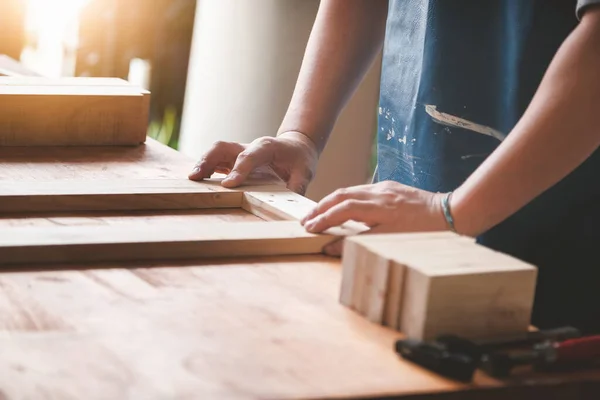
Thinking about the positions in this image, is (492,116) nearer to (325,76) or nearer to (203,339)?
(325,76)

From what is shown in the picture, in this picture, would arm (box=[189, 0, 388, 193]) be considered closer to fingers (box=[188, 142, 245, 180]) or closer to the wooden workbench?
fingers (box=[188, 142, 245, 180])

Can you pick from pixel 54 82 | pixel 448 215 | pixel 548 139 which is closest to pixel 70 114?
pixel 54 82

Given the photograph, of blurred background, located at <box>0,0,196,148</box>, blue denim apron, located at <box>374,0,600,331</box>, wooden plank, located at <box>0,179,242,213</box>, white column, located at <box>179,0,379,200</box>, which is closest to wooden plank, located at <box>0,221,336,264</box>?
wooden plank, located at <box>0,179,242,213</box>

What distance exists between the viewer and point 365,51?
2203 millimetres

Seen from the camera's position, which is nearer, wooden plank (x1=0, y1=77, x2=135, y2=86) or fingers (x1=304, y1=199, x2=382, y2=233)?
fingers (x1=304, y1=199, x2=382, y2=233)

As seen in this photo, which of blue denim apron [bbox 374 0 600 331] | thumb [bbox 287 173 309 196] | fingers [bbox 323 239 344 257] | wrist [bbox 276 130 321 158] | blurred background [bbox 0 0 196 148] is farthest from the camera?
blurred background [bbox 0 0 196 148]

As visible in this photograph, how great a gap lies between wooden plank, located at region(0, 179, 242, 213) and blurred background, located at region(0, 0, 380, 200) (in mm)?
1113

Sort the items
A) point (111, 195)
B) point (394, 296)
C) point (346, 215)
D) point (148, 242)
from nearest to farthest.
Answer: point (394, 296), point (148, 242), point (346, 215), point (111, 195)

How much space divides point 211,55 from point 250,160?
7.17 feet

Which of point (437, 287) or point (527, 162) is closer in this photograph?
point (437, 287)

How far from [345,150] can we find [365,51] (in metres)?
1.47

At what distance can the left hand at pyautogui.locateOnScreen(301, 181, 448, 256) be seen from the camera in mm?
1468

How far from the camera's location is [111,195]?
1603 mm

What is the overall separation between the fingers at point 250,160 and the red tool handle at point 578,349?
82 cm
